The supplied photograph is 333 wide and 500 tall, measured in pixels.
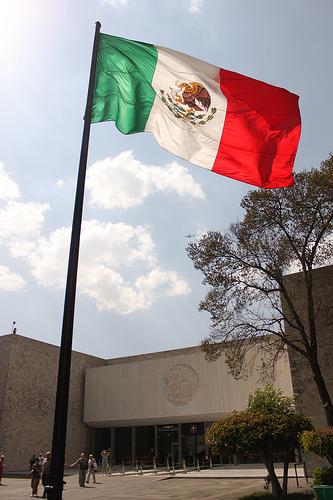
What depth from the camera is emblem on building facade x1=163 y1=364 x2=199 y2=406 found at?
114 ft

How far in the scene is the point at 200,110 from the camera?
309 inches

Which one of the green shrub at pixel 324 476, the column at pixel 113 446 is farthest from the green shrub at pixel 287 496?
the column at pixel 113 446

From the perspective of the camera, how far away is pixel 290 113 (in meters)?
7.96

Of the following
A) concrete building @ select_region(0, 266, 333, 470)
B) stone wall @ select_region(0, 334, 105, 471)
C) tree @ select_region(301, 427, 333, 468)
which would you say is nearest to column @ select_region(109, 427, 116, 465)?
concrete building @ select_region(0, 266, 333, 470)

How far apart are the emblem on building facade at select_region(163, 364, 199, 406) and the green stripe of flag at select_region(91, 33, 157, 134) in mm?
29708

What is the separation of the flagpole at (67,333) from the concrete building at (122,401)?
27515 mm

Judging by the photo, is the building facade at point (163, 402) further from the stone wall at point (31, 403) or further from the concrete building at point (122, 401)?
the stone wall at point (31, 403)

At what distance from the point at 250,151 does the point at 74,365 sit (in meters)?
37.7

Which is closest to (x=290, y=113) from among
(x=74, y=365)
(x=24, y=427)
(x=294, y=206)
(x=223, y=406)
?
(x=294, y=206)

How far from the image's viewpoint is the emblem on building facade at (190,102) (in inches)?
303

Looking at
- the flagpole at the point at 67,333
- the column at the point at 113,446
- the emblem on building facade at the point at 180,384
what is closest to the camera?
the flagpole at the point at 67,333

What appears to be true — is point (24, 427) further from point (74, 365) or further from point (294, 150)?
point (294, 150)

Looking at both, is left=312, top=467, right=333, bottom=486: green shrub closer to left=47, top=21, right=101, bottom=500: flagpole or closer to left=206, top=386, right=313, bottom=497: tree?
left=206, top=386, right=313, bottom=497: tree

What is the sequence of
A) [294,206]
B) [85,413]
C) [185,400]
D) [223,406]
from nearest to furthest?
[294,206], [223,406], [185,400], [85,413]
